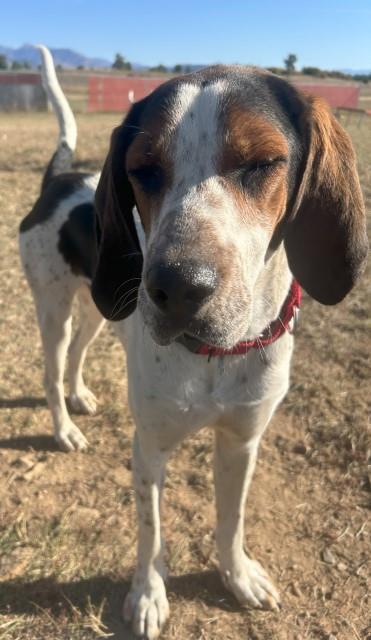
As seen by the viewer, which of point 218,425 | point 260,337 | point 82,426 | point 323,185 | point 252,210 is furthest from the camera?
point 82,426

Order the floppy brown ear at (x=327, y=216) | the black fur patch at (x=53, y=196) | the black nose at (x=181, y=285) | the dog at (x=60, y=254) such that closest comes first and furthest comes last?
the black nose at (x=181, y=285)
the floppy brown ear at (x=327, y=216)
the dog at (x=60, y=254)
the black fur patch at (x=53, y=196)

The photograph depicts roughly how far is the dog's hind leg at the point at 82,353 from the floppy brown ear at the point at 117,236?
1.42m

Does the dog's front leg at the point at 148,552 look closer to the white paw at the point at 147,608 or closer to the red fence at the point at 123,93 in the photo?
the white paw at the point at 147,608

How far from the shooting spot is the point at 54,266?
3256 mm

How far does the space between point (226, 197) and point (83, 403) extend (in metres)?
2.59

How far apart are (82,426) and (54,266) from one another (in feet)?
3.94

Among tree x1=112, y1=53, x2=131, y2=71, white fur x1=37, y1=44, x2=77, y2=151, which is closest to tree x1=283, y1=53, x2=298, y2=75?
tree x1=112, y1=53, x2=131, y2=71

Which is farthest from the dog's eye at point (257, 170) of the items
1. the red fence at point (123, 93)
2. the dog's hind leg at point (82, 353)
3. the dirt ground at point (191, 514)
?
the red fence at point (123, 93)

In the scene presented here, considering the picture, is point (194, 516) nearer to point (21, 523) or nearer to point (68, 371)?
point (21, 523)

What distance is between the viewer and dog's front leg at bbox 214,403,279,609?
255 cm

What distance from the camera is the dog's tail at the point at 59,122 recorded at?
12.3 ft

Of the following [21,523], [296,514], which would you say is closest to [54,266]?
[21,523]

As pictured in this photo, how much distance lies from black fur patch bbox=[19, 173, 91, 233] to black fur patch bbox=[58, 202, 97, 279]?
17 centimetres

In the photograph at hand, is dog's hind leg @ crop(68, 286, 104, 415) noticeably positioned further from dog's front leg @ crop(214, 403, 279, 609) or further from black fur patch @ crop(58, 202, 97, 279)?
dog's front leg @ crop(214, 403, 279, 609)
